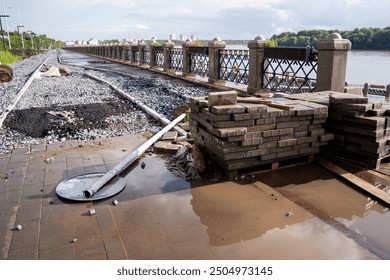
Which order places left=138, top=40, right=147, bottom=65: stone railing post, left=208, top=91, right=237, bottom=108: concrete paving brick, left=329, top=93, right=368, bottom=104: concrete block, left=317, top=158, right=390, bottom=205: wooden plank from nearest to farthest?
left=317, top=158, right=390, bottom=205: wooden plank, left=208, top=91, right=237, bottom=108: concrete paving brick, left=329, top=93, right=368, bottom=104: concrete block, left=138, top=40, right=147, bottom=65: stone railing post

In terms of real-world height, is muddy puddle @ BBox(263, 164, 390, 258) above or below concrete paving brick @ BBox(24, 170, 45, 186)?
above

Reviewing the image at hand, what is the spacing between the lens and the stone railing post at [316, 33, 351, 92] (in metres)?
8.73

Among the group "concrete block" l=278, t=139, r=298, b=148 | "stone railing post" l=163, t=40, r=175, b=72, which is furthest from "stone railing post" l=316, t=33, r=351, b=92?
"stone railing post" l=163, t=40, r=175, b=72

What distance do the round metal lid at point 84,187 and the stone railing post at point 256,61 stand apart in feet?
28.1

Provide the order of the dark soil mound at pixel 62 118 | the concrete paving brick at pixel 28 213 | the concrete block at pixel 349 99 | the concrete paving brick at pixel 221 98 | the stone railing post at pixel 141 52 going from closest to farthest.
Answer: the concrete paving brick at pixel 28 213 → the concrete paving brick at pixel 221 98 → the concrete block at pixel 349 99 → the dark soil mound at pixel 62 118 → the stone railing post at pixel 141 52

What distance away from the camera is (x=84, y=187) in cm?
495

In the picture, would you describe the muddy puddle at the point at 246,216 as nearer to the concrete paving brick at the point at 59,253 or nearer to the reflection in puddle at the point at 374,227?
the reflection in puddle at the point at 374,227

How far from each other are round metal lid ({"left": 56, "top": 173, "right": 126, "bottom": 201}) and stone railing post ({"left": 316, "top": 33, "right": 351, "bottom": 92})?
645cm

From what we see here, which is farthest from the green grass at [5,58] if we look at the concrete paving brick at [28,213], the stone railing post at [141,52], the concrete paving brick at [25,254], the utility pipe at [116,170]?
the concrete paving brick at [25,254]

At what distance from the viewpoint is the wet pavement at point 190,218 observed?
3.39 m

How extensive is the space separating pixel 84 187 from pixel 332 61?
7.13 m

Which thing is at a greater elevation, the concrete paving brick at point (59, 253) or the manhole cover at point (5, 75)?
the manhole cover at point (5, 75)

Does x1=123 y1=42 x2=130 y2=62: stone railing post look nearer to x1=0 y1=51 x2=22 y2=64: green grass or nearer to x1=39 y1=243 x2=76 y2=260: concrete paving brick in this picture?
x1=0 y1=51 x2=22 y2=64: green grass

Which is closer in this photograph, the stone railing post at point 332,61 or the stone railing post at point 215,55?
the stone railing post at point 332,61
